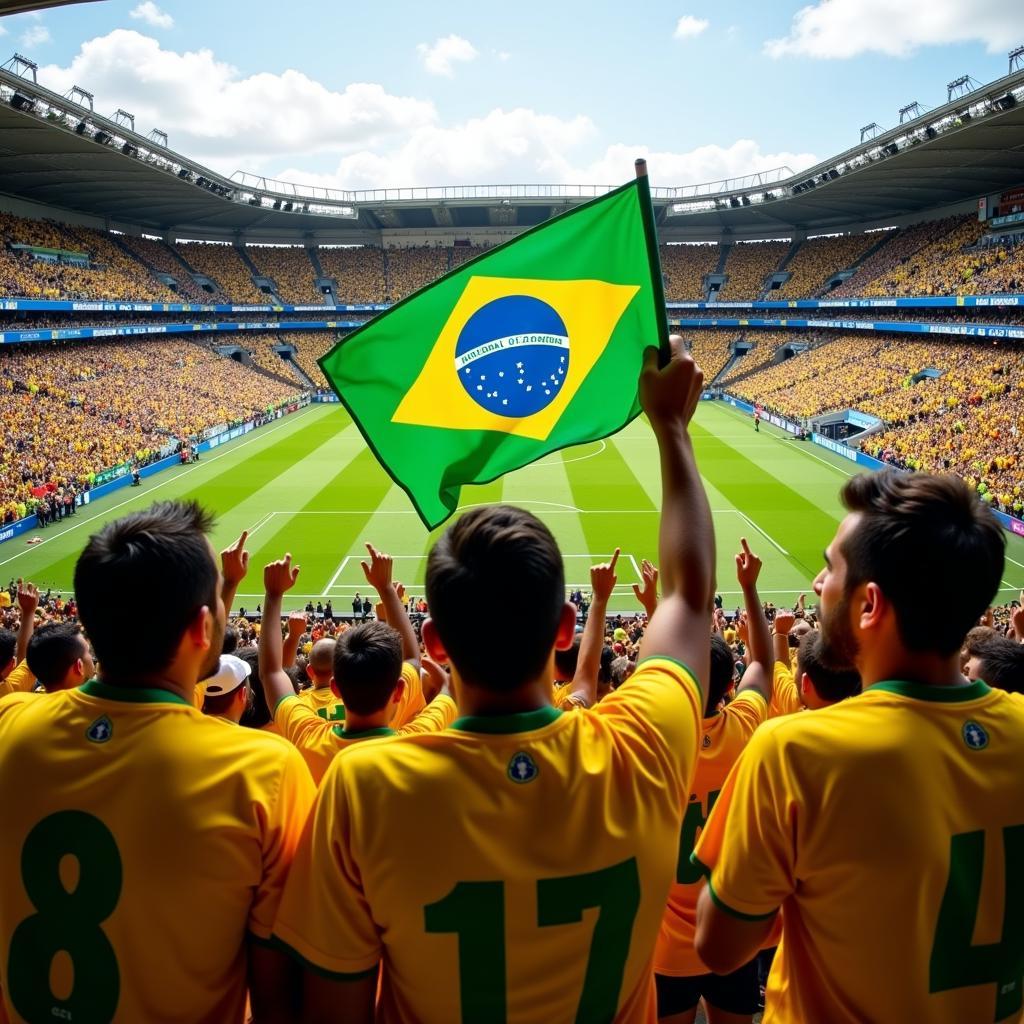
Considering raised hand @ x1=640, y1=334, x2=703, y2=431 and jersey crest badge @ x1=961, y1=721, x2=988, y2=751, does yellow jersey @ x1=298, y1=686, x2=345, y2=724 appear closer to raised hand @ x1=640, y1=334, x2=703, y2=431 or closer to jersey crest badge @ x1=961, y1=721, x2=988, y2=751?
raised hand @ x1=640, y1=334, x2=703, y2=431

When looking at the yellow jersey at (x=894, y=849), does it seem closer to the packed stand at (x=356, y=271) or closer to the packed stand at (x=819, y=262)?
the packed stand at (x=819, y=262)

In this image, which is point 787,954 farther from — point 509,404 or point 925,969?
point 509,404

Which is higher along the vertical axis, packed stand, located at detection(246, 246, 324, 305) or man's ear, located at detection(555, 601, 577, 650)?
packed stand, located at detection(246, 246, 324, 305)

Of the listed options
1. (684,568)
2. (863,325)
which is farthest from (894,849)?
(863,325)

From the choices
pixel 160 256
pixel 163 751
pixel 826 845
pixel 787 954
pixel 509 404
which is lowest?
pixel 787 954

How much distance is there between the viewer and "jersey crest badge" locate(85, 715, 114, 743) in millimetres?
2061

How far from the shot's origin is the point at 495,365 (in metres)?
4.69

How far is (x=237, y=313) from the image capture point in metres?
65.1

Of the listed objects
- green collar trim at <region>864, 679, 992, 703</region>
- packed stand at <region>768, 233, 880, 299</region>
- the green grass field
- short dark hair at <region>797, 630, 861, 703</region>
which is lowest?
the green grass field

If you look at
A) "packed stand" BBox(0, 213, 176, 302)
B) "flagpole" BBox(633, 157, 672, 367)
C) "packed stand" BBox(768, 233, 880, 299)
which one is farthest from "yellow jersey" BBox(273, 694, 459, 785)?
"packed stand" BBox(768, 233, 880, 299)

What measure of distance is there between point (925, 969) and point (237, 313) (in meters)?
70.2

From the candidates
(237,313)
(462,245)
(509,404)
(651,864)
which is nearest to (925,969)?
(651,864)

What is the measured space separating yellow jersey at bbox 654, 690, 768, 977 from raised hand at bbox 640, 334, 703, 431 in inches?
59.6

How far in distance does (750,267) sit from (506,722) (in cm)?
7614
